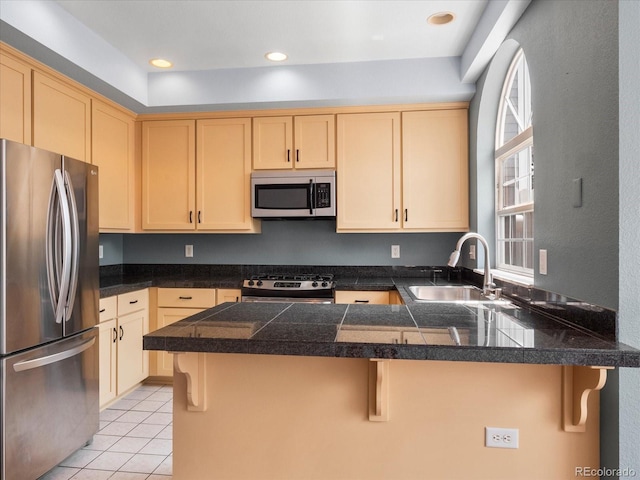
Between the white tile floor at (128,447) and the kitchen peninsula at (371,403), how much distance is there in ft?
2.80

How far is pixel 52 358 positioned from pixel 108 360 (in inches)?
32.9

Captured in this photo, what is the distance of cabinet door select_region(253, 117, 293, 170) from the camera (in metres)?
3.39

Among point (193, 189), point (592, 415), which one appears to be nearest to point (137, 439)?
point (193, 189)

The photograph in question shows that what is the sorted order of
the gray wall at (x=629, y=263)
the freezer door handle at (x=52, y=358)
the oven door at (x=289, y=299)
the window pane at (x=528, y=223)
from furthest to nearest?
the oven door at (x=289, y=299)
the window pane at (x=528, y=223)
the freezer door handle at (x=52, y=358)
the gray wall at (x=629, y=263)

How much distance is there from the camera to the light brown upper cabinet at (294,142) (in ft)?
11.0

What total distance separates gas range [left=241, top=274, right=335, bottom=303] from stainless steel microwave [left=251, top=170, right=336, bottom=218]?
0.56 m

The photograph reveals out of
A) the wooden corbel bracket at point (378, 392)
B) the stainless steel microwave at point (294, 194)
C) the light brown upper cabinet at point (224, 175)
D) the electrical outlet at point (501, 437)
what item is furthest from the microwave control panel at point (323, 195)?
the electrical outlet at point (501, 437)

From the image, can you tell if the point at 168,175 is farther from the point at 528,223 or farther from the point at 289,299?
the point at 528,223

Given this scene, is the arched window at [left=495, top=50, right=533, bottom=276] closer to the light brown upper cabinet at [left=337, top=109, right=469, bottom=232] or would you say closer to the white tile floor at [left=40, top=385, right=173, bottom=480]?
the light brown upper cabinet at [left=337, top=109, right=469, bottom=232]

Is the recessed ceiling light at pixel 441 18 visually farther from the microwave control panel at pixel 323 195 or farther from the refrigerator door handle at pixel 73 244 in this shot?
the refrigerator door handle at pixel 73 244

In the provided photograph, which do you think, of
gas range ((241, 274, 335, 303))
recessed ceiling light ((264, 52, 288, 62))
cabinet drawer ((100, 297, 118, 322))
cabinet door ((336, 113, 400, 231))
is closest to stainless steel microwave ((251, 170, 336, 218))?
cabinet door ((336, 113, 400, 231))

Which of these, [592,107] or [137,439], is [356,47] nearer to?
[592,107]

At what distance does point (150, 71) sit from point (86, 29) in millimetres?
694

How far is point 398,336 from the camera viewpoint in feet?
4.19
